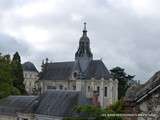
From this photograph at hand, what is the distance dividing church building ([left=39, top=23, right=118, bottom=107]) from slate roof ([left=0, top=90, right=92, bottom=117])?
32.3 metres

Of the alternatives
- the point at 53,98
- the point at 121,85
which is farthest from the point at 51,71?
the point at 53,98

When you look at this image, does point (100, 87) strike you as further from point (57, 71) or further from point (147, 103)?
point (147, 103)

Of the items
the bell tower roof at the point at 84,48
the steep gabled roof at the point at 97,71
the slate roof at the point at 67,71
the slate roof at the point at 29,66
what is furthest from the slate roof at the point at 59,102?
the slate roof at the point at 29,66

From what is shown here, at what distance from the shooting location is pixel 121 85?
3597 inches

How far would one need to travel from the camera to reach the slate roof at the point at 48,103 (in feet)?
110

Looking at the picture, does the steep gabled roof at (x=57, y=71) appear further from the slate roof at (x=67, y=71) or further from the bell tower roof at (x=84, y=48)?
the bell tower roof at (x=84, y=48)

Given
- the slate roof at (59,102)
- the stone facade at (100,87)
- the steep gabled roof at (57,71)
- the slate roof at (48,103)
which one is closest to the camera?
the slate roof at (59,102)

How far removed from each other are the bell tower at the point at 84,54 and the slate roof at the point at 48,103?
123ft

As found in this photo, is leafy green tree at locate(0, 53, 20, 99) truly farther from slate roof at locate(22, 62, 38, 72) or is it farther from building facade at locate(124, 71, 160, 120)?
slate roof at locate(22, 62, 38, 72)

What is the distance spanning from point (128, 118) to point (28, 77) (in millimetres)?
114763

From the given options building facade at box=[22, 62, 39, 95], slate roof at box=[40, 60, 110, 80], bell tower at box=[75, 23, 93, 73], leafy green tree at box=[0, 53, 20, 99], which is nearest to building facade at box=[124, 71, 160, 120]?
leafy green tree at box=[0, 53, 20, 99]

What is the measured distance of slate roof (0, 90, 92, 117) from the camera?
33.7 meters

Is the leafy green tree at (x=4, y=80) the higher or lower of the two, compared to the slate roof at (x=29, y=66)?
lower

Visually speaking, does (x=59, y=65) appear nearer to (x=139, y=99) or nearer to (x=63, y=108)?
(x=63, y=108)
